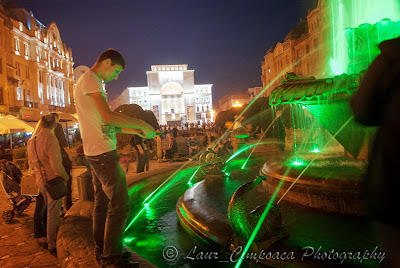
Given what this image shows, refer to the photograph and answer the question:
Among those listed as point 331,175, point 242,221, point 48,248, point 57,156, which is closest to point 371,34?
point 331,175

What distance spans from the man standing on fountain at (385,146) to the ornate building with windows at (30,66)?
37660 millimetres

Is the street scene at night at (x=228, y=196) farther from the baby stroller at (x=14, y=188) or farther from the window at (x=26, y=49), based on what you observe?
the window at (x=26, y=49)

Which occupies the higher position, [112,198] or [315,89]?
[315,89]

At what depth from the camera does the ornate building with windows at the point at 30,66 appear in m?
34.7


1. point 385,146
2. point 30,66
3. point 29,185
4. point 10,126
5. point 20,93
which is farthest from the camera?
point 30,66

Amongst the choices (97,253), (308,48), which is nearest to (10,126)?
(97,253)

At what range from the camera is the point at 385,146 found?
1.13 meters

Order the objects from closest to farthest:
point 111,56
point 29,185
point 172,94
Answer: point 111,56 → point 29,185 → point 172,94

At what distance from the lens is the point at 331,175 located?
3512 millimetres

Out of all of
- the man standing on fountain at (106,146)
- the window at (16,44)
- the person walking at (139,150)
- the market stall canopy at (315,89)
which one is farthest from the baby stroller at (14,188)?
the window at (16,44)

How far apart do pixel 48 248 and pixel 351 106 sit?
3.70 metres

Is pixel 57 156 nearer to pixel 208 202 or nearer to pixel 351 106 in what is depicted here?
pixel 208 202

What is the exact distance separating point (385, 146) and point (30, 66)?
49.0m

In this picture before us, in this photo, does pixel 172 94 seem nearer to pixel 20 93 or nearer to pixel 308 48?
pixel 20 93
